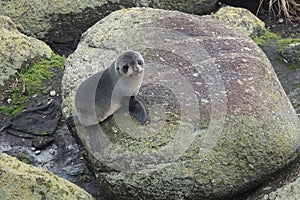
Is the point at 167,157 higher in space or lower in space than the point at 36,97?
higher

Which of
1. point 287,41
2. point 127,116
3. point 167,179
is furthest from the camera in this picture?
point 287,41

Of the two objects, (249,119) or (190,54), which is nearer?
(249,119)

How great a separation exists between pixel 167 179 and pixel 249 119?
0.76 m

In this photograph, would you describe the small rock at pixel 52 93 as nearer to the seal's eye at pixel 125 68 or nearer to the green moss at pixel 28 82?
the green moss at pixel 28 82

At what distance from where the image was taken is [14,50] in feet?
20.2

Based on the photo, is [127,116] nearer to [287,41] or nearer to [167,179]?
[167,179]

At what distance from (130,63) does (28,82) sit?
204 cm

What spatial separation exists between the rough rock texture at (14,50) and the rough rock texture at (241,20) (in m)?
1.99

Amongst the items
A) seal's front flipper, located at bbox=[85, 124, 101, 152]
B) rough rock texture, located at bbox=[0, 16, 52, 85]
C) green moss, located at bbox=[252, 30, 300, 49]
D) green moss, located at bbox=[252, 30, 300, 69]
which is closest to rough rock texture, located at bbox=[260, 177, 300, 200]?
seal's front flipper, located at bbox=[85, 124, 101, 152]

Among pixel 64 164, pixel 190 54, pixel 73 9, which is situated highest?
pixel 190 54

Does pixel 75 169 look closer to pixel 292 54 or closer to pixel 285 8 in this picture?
pixel 292 54

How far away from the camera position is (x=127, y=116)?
4605 mm

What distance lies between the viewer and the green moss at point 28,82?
5.85 m

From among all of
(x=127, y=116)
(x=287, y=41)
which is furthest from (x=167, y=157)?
(x=287, y=41)
